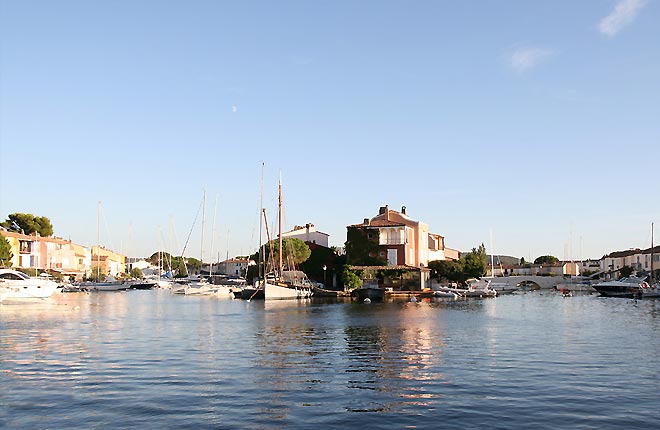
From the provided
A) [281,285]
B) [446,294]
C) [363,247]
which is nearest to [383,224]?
[363,247]

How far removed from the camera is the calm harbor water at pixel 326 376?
17500 mm

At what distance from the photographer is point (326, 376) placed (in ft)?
77.8

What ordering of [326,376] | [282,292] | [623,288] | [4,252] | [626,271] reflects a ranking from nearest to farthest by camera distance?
1. [326,376]
2. [282,292]
3. [4,252]
4. [623,288]
5. [626,271]

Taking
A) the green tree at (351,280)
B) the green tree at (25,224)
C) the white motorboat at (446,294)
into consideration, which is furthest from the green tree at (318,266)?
the green tree at (25,224)

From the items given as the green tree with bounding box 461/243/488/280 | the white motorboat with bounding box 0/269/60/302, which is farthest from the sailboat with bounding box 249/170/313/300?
the green tree with bounding box 461/243/488/280

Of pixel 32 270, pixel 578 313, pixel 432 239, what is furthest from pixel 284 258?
pixel 578 313

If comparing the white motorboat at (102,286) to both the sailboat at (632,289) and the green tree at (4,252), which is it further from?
the sailboat at (632,289)

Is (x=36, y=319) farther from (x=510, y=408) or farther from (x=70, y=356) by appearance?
(x=510, y=408)

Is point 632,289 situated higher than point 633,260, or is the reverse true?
point 633,260

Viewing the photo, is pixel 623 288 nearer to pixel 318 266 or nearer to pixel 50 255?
pixel 318 266

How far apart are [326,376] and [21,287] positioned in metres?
57.5

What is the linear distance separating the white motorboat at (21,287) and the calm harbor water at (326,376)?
28.4 meters

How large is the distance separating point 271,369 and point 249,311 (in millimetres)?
35529

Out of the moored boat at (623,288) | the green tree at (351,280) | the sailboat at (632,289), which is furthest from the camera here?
the green tree at (351,280)
